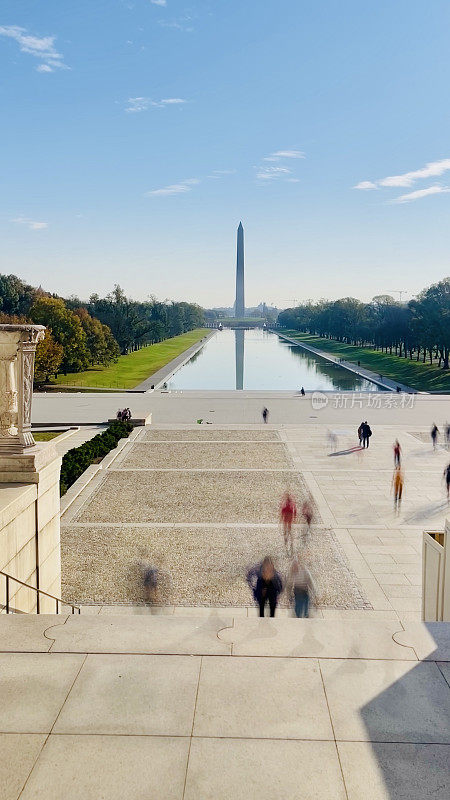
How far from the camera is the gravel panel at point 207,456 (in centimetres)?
2231

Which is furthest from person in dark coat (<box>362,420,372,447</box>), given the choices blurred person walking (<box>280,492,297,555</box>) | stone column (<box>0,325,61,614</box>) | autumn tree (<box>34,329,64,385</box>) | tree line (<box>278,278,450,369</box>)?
tree line (<box>278,278,450,369</box>)

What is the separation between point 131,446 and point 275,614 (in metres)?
16.3

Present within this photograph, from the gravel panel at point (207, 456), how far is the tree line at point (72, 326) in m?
24.3

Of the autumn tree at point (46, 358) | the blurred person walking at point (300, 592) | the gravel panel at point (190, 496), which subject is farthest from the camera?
the autumn tree at point (46, 358)

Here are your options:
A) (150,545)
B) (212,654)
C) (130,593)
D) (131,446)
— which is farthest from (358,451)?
(212,654)

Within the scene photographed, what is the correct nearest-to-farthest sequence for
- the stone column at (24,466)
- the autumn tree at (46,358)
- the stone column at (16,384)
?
the stone column at (24,466) → the stone column at (16,384) → the autumn tree at (46,358)

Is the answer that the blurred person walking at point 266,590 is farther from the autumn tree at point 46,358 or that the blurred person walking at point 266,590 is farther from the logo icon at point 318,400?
the autumn tree at point 46,358

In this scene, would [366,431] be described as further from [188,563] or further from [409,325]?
[409,325]

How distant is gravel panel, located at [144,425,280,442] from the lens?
2762cm

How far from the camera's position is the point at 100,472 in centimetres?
2100

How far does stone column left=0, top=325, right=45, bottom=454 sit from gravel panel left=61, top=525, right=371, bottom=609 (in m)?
3.57

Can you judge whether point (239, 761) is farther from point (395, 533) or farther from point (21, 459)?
point (395, 533)

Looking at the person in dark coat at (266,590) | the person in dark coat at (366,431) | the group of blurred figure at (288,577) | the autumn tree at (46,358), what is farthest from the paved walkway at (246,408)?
the person in dark coat at (266,590)

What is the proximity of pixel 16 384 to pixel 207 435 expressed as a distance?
64.1 feet
